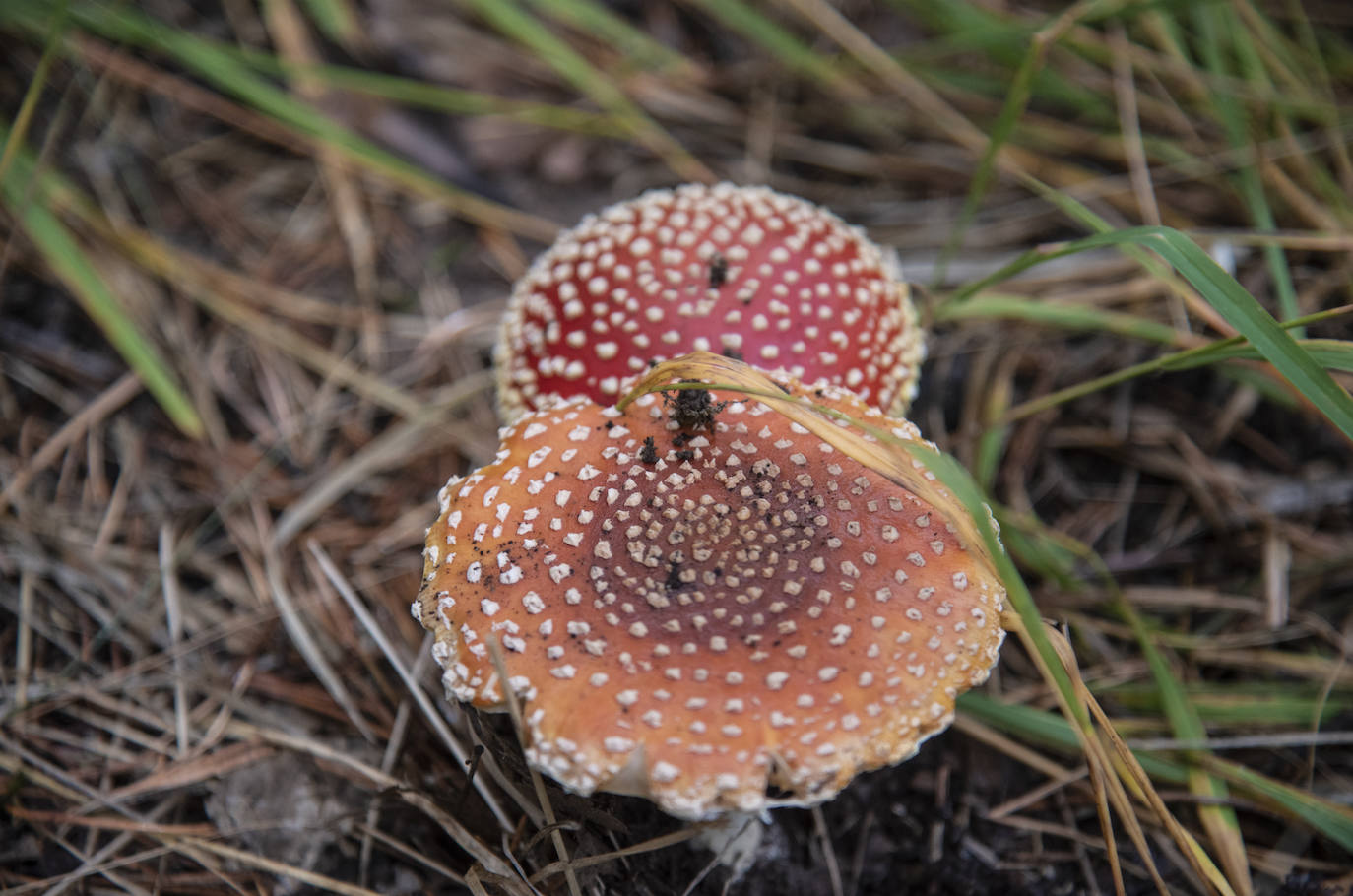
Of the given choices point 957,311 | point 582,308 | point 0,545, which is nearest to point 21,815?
point 0,545

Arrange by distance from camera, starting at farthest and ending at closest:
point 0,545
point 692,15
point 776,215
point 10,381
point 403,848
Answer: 1. point 692,15
2. point 10,381
3. point 0,545
4. point 776,215
5. point 403,848

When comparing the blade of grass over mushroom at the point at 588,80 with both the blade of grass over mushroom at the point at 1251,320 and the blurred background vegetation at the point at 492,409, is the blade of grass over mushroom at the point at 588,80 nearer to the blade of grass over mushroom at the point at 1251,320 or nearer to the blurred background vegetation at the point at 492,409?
the blurred background vegetation at the point at 492,409

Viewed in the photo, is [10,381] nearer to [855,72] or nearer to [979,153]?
[855,72]

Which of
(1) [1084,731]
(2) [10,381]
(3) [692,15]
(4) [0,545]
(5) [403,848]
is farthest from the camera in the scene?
(3) [692,15]

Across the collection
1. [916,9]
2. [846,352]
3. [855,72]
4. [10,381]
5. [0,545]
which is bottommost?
[0,545]

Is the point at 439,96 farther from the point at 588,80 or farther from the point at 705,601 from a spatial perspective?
the point at 705,601

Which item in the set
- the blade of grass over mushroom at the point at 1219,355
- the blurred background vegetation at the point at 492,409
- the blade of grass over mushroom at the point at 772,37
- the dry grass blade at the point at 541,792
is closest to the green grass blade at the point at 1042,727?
the blurred background vegetation at the point at 492,409

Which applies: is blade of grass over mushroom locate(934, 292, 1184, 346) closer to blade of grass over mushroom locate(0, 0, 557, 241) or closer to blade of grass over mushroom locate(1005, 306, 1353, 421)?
blade of grass over mushroom locate(1005, 306, 1353, 421)
